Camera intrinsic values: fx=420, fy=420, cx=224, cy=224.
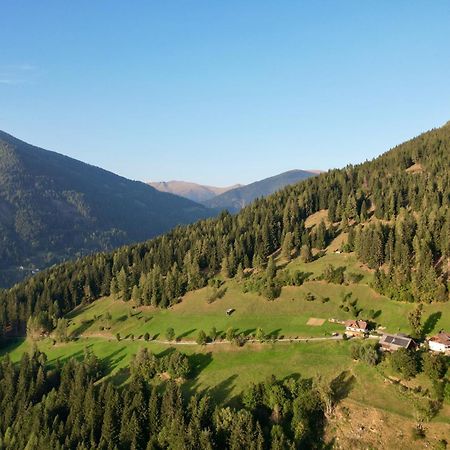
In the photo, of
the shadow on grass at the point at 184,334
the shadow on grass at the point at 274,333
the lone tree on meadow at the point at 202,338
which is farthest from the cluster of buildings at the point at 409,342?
the shadow on grass at the point at 184,334

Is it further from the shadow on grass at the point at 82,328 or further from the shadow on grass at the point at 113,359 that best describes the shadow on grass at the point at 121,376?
the shadow on grass at the point at 82,328

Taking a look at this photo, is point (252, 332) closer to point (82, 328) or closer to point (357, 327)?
point (357, 327)

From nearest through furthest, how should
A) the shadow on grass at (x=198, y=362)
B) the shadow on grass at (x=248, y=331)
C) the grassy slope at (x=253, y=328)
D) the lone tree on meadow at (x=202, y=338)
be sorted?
the grassy slope at (x=253, y=328) → the shadow on grass at (x=198, y=362) → the lone tree on meadow at (x=202, y=338) → the shadow on grass at (x=248, y=331)

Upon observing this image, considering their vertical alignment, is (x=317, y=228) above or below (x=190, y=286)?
above

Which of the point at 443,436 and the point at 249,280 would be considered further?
the point at 249,280

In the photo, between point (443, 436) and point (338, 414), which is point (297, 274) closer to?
point (338, 414)

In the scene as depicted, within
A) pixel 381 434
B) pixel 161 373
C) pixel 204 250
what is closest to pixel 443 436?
pixel 381 434

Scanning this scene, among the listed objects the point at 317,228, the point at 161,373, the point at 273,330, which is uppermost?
the point at 317,228
